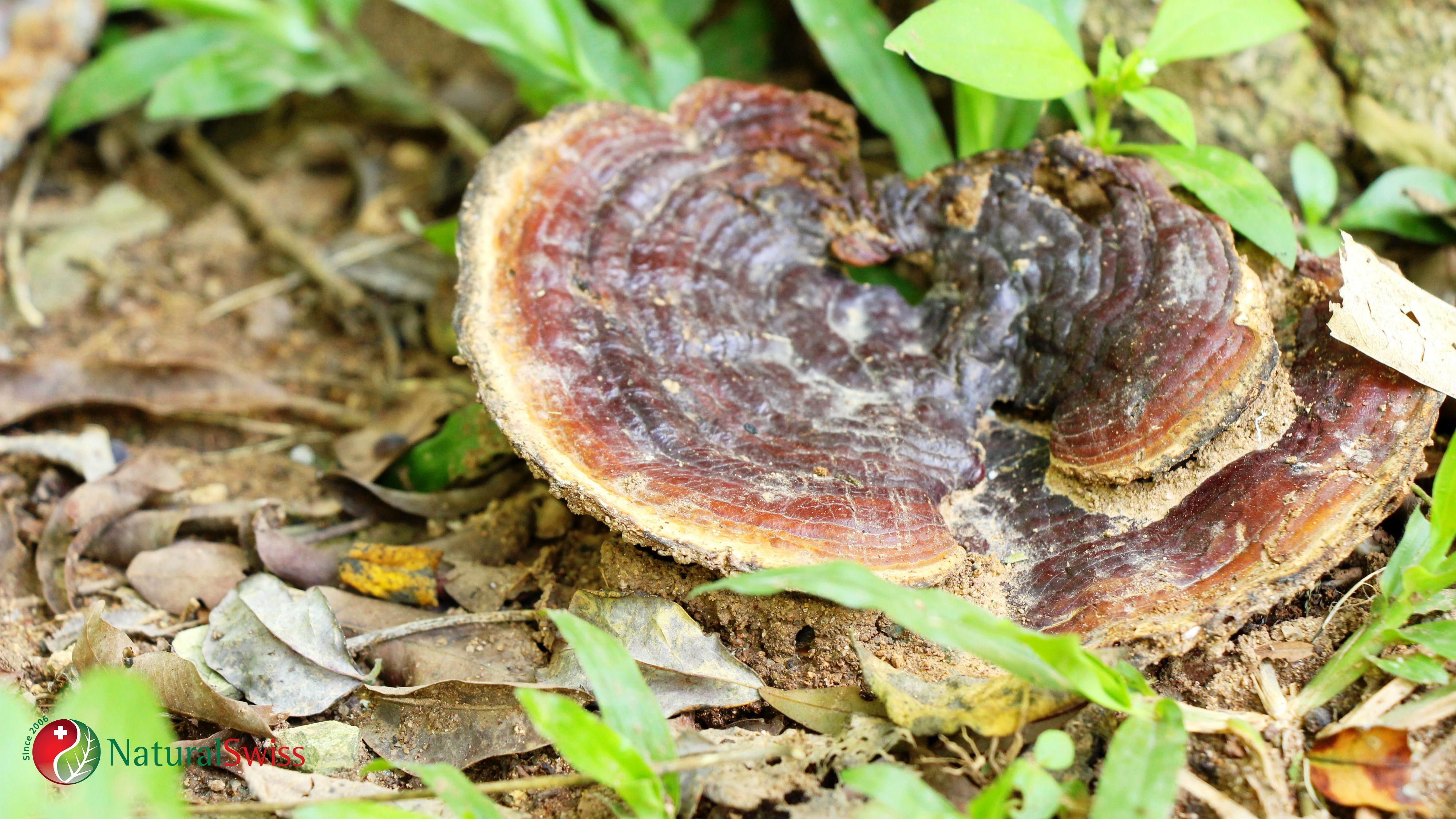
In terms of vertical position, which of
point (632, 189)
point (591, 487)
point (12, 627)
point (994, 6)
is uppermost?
point (994, 6)

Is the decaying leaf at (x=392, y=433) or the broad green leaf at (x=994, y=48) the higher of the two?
the broad green leaf at (x=994, y=48)

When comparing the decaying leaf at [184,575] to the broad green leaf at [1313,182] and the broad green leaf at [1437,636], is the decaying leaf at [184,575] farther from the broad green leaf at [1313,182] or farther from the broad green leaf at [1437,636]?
the broad green leaf at [1313,182]

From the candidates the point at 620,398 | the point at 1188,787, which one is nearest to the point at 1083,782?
the point at 1188,787

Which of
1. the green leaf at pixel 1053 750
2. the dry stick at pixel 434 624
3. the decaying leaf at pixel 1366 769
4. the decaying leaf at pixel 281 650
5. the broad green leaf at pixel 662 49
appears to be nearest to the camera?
the green leaf at pixel 1053 750

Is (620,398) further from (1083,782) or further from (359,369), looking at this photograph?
(359,369)

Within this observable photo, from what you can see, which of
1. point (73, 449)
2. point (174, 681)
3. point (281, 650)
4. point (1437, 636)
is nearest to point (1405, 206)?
point (1437, 636)

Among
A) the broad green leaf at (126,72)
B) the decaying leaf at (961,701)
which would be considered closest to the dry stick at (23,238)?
the broad green leaf at (126,72)

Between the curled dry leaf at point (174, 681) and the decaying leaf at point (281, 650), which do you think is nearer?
the curled dry leaf at point (174, 681)
